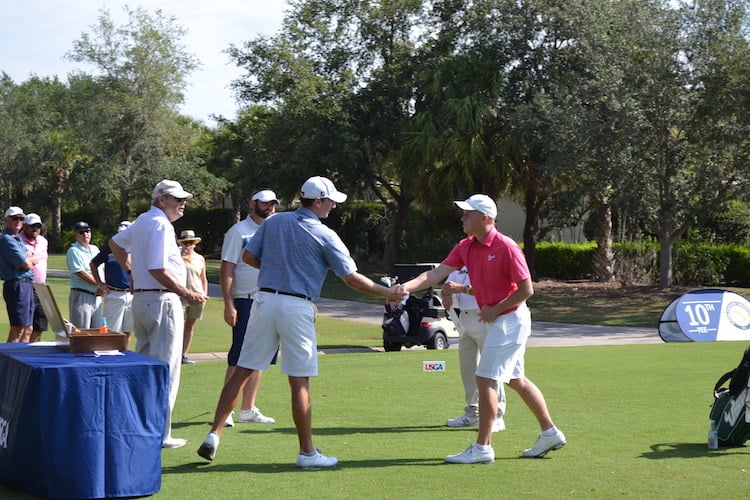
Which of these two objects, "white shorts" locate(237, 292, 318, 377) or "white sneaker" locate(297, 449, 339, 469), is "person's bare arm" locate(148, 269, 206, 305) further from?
"white sneaker" locate(297, 449, 339, 469)

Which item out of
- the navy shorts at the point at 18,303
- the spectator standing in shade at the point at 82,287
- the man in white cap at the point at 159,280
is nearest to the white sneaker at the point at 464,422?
the man in white cap at the point at 159,280

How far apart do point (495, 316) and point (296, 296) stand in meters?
1.52

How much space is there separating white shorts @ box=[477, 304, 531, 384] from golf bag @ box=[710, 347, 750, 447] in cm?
171

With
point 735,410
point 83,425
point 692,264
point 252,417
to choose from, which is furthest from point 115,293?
point 692,264

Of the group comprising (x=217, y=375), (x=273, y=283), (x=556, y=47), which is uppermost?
(x=556, y=47)

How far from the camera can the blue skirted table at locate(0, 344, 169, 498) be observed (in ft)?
19.3

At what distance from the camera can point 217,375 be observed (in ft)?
42.9

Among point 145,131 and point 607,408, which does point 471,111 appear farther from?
point 145,131

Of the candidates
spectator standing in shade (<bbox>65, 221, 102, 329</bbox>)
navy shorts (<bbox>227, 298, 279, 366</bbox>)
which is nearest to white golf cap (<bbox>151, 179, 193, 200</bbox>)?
navy shorts (<bbox>227, 298, 279, 366</bbox>)

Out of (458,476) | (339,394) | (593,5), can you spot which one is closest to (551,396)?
(339,394)

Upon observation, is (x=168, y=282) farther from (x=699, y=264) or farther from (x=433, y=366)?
(x=699, y=264)

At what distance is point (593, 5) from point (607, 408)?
21.9 metres

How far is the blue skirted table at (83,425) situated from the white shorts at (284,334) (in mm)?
923

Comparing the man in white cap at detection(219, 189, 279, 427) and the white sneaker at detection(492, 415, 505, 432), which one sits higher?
the man in white cap at detection(219, 189, 279, 427)
